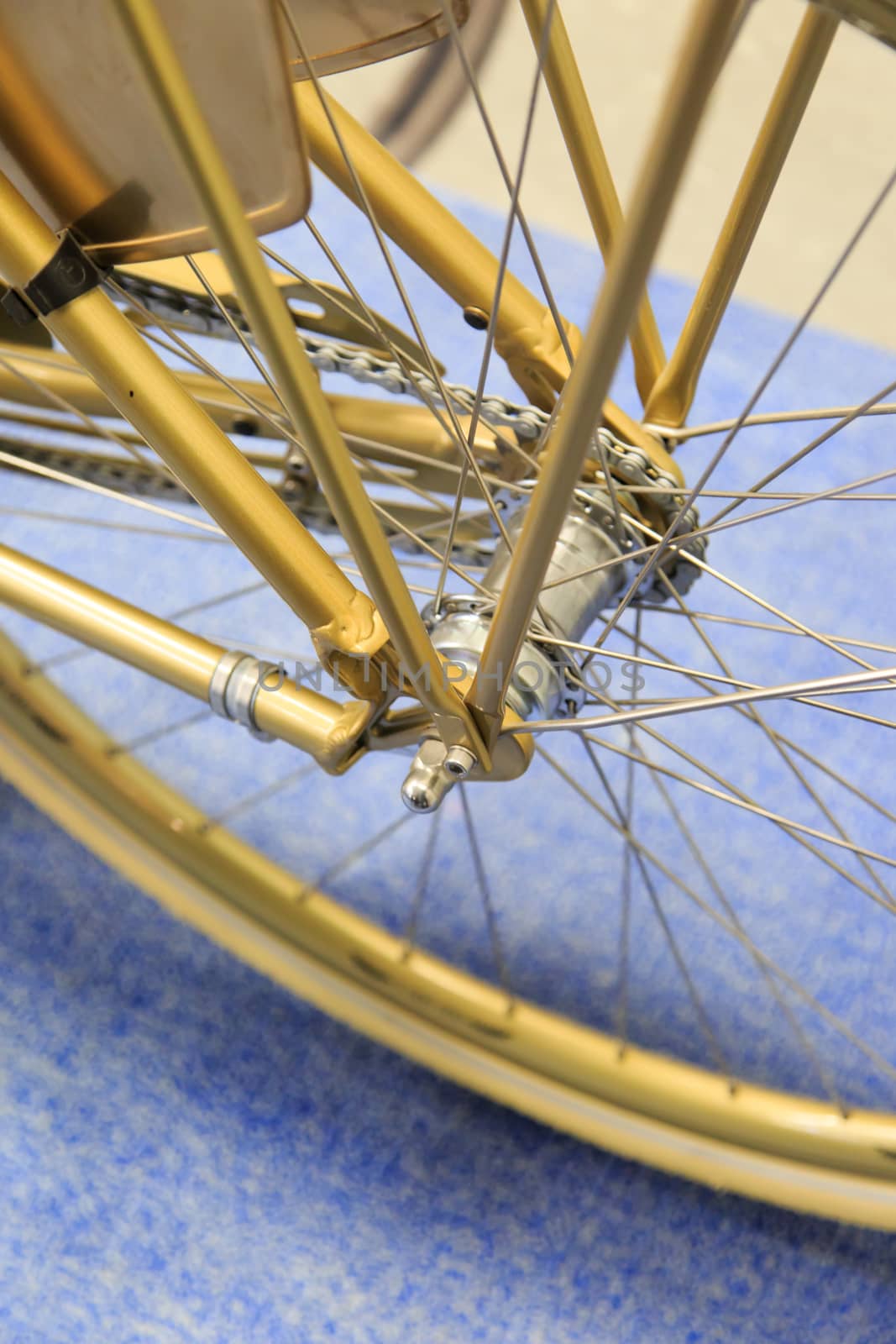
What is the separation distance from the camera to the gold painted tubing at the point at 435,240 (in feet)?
1.58

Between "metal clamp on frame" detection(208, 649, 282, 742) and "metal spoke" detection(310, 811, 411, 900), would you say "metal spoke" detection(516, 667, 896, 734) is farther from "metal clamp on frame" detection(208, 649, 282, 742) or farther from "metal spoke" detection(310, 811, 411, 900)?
"metal spoke" detection(310, 811, 411, 900)

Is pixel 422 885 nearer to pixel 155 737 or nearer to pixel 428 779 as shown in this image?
pixel 155 737

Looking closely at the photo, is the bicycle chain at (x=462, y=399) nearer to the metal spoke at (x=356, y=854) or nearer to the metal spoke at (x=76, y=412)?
the metal spoke at (x=76, y=412)

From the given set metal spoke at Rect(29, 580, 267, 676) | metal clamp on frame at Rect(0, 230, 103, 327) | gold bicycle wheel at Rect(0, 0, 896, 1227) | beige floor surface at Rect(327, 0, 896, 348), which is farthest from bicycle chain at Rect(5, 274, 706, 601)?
beige floor surface at Rect(327, 0, 896, 348)

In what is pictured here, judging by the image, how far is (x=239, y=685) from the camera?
49 centimetres

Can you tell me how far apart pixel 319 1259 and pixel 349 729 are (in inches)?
13.0

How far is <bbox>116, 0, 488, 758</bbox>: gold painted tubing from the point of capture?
27 cm

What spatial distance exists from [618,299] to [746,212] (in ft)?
0.70

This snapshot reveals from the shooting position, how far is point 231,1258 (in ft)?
2.08

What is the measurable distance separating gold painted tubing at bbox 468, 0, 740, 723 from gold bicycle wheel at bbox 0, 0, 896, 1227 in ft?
0.31

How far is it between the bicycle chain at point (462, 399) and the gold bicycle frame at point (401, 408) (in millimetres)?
17

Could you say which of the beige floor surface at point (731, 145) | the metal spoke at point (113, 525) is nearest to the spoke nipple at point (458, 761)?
the metal spoke at point (113, 525)

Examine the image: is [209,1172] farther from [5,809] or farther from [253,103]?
[253,103]

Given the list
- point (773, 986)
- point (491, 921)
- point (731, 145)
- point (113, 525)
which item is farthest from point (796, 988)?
point (731, 145)
